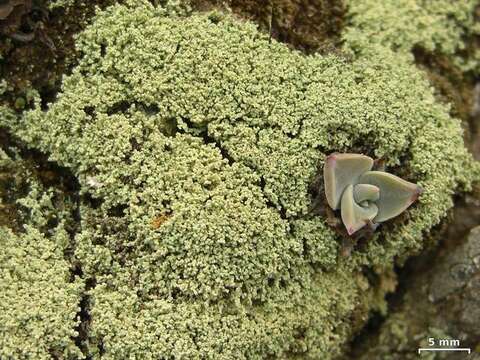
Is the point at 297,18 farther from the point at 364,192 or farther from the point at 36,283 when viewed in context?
the point at 36,283

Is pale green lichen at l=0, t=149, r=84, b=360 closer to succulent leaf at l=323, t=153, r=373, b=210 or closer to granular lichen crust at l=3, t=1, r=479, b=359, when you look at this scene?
granular lichen crust at l=3, t=1, r=479, b=359

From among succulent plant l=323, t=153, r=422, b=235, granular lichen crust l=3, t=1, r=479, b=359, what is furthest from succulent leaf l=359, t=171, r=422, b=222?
granular lichen crust l=3, t=1, r=479, b=359

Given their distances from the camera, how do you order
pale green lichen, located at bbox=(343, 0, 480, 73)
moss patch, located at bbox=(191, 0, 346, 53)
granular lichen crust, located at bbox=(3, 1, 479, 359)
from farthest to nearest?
pale green lichen, located at bbox=(343, 0, 480, 73), moss patch, located at bbox=(191, 0, 346, 53), granular lichen crust, located at bbox=(3, 1, 479, 359)

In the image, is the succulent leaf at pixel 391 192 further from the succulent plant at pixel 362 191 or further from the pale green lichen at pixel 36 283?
the pale green lichen at pixel 36 283

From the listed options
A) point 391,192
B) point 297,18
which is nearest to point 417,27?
point 297,18

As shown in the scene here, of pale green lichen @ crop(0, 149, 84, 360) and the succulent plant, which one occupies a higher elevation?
→ the succulent plant

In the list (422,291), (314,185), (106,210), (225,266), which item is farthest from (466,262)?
(106,210)

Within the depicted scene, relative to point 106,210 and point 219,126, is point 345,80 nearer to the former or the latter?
point 219,126
